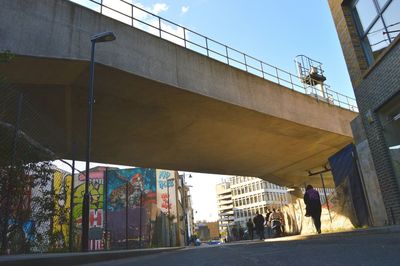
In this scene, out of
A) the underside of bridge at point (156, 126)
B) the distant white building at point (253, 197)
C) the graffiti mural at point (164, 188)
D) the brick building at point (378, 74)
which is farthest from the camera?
the distant white building at point (253, 197)

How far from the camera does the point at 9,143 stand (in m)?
8.05

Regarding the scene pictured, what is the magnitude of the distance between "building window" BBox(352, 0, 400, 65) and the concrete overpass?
5672 mm

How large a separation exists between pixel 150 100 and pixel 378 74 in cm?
796

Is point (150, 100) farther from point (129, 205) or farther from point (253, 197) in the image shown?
point (253, 197)

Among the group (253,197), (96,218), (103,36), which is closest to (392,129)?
(103,36)

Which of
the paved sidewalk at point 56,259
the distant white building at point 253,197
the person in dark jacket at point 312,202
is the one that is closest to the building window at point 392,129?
the person in dark jacket at point 312,202

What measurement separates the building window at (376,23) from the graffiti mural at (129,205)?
11.9 meters

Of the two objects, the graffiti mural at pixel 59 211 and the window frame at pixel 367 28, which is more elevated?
the window frame at pixel 367 28

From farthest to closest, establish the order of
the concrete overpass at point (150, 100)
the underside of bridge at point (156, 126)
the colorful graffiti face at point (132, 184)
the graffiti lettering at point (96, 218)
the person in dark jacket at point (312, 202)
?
1. the colorful graffiti face at point (132, 184)
2. the graffiti lettering at point (96, 218)
3. the person in dark jacket at point (312, 202)
4. the underside of bridge at point (156, 126)
5. the concrete overpass at point (150, 100)

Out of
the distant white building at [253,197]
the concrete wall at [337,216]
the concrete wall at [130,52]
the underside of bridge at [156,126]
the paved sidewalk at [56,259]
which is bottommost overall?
the paved sidewalk at [56,259]

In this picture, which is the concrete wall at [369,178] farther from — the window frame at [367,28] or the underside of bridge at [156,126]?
the underside of bridge at [156,126]

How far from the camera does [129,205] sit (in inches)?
1337

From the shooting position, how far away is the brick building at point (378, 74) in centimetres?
980

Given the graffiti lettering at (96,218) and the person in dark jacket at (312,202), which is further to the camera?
the graffiti lettering at (96,218)
